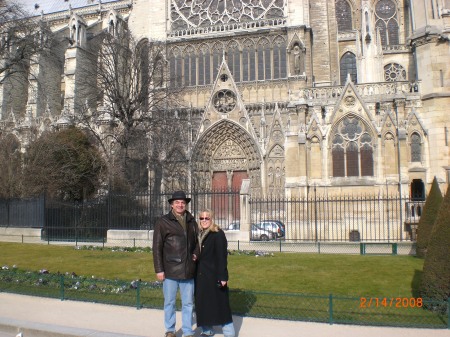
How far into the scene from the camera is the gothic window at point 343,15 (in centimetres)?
3459

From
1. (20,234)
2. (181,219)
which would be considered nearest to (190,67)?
(20,234)

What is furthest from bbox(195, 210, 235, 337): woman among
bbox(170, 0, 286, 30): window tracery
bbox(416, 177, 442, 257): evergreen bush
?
bbox(170, 0, 286, 30): window tracery

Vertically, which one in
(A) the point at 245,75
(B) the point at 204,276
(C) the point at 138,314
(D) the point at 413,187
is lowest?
(C) the point at 138,314

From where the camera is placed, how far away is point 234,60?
1211 inches

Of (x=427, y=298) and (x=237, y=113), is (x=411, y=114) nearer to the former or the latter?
(x=237, y=113)

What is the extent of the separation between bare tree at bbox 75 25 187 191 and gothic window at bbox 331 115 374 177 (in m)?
10.5

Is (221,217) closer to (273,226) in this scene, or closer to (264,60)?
(273,226)

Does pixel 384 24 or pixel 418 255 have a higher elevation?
pixel 384 24

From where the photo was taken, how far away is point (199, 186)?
28312 mm

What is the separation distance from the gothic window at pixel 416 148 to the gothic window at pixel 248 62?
12619 mm

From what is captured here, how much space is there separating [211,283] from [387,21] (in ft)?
108

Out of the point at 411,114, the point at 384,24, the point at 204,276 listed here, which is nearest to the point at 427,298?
the point at 204,276

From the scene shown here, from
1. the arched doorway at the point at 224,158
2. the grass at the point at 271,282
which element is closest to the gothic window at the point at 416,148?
the grass at the point at 271,282

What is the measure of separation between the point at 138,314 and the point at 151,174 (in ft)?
67.9
